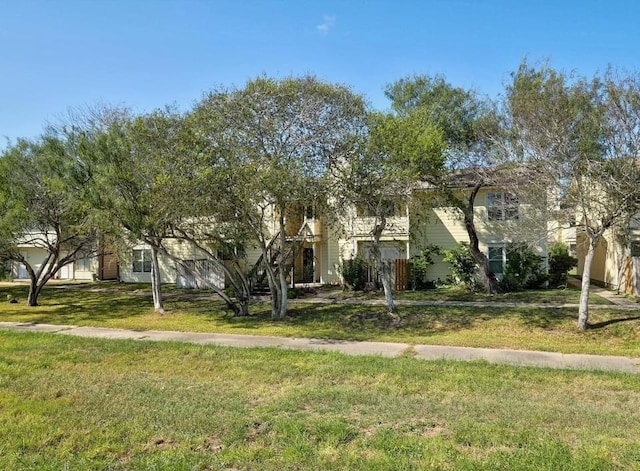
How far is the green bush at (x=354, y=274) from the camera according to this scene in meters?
22.7

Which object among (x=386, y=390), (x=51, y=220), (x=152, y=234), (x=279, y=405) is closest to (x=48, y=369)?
(x=279, y=405)

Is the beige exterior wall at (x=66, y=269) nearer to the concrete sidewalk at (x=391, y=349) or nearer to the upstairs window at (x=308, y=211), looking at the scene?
the concrete sidewalk at (x=391, y=349)

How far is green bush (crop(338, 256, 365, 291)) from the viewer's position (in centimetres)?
2272

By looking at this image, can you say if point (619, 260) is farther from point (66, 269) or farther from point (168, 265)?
point (66, 269)

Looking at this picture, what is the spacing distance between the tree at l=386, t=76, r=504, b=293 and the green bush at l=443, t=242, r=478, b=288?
1.18 m

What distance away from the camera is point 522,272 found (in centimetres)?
2188

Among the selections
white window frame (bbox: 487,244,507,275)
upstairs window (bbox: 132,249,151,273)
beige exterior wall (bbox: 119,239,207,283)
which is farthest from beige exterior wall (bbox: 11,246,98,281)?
white window frame (bbox: 487,244,507,275)

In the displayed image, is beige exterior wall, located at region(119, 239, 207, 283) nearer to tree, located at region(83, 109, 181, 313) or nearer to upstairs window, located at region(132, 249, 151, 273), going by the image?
upstairs window, located at region(132, 249, 151, 273)

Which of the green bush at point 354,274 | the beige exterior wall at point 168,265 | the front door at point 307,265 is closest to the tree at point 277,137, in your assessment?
the green bush at point 354,274

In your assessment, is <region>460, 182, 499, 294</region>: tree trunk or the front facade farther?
the front facade

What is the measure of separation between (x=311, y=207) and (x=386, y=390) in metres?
8.50

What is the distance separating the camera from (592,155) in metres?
12.0

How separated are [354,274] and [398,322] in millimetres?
8265

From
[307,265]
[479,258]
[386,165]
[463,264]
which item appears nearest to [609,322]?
[386,165]
